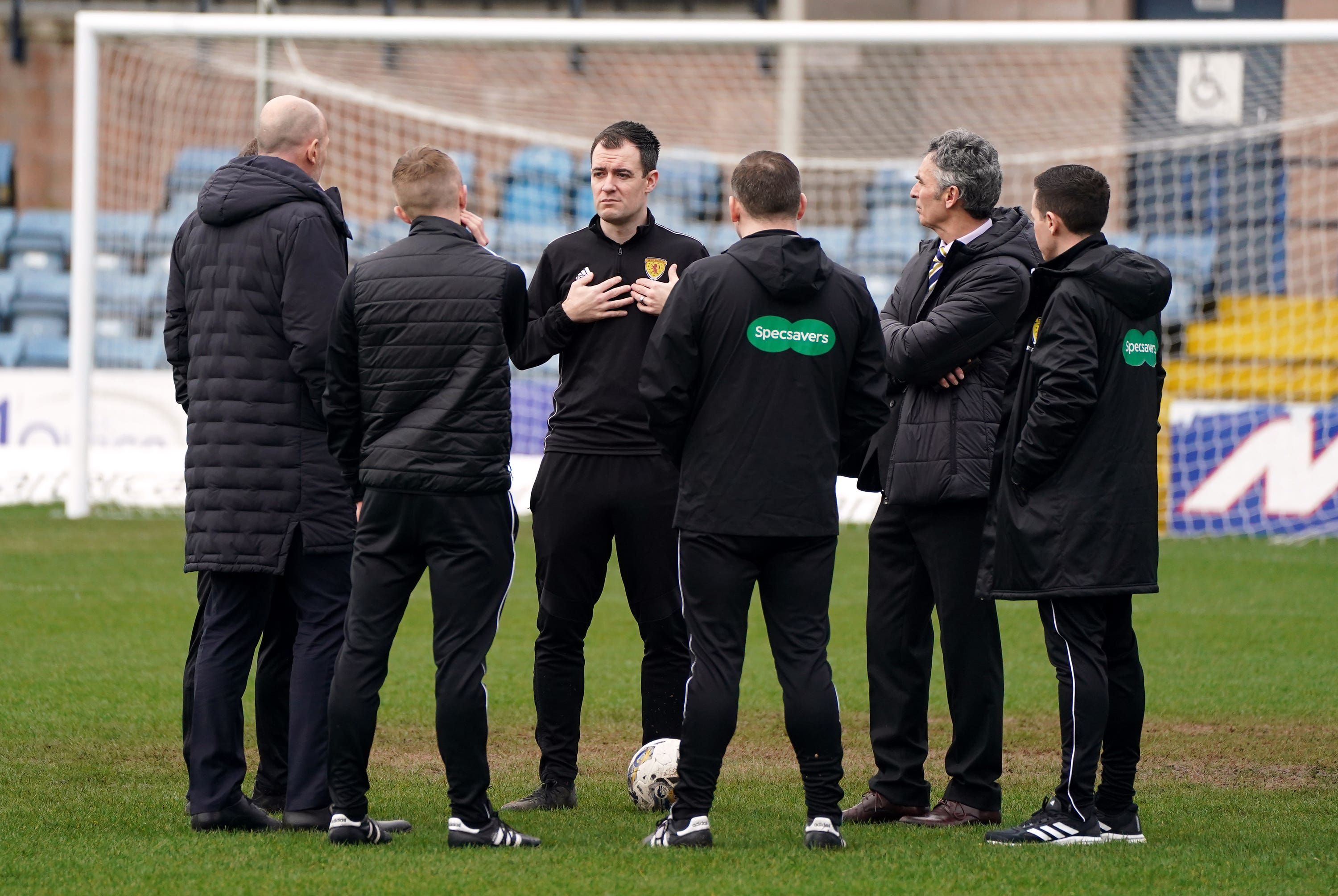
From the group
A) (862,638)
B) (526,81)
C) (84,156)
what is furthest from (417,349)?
(526,81)

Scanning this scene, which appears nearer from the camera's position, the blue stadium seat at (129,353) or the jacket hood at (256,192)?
the jacket hood at (256,192)

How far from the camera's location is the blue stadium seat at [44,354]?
1551 centimetres

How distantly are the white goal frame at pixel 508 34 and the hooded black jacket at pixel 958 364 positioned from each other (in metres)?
7.06

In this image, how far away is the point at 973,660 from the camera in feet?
16.0

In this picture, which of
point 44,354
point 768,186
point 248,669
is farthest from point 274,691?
point 44,354

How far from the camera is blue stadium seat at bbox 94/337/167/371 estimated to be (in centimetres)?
1473

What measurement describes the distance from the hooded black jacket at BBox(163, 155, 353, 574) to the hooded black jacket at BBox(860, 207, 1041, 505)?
1767mm

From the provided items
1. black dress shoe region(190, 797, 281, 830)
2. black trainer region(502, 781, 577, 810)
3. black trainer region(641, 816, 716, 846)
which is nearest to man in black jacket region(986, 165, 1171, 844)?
black trainer region(641, 816, 716, 846)

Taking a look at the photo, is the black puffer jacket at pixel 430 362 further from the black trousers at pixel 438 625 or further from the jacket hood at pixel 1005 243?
the jacket hood at pixel 1005 243

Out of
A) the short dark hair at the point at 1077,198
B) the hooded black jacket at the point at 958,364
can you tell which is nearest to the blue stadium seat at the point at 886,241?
the hooded black jacket at the point at 958,364

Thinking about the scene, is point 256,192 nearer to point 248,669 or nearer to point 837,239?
point 248,669

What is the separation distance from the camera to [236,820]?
15.1 feet

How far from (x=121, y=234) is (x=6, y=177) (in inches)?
139

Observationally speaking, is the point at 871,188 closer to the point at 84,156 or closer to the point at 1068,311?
the point at 84,156
